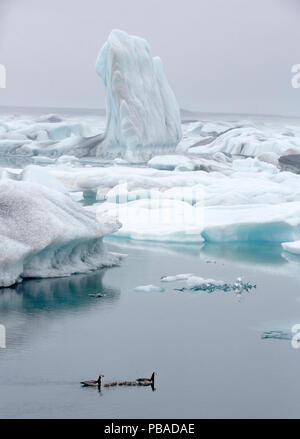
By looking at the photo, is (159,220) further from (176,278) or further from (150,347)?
(150,347)

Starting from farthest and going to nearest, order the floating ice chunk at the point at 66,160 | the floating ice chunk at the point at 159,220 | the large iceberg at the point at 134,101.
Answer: the floating ice chunk at the point at 66,160 → the large iceberg at the point at 134,101 → the floating ice chunk at the point at 159,220

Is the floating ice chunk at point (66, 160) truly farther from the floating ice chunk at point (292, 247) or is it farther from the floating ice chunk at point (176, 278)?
the floating ice chunk at point (176, 278)

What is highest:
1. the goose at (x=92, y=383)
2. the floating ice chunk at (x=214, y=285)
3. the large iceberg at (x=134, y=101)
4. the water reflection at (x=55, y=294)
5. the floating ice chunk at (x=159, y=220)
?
the large iceberg at (x=134, y=101)

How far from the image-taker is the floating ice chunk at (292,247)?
27.0 feet

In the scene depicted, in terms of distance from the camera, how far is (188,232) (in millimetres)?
8805

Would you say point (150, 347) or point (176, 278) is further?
point (176, 278)

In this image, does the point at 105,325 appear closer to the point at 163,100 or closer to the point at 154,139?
the point at 154,139

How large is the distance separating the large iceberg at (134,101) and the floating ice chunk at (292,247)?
949 centimetres

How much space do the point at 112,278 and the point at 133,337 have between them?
1866 millimetres

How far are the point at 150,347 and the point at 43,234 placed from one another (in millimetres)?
1854

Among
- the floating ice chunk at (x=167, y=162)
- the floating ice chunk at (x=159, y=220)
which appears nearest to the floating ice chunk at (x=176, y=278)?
the floating ice chunk at (x=159, y=220)

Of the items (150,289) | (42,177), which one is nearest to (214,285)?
(150,289)

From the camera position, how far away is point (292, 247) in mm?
8234

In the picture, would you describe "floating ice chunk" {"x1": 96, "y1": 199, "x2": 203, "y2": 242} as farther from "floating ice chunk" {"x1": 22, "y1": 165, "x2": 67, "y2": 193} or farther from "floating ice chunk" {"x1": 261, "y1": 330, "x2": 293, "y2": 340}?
"floating ice chunk" {"x1": 261, "y1": 330, "x2": 293, "y2": 340}
